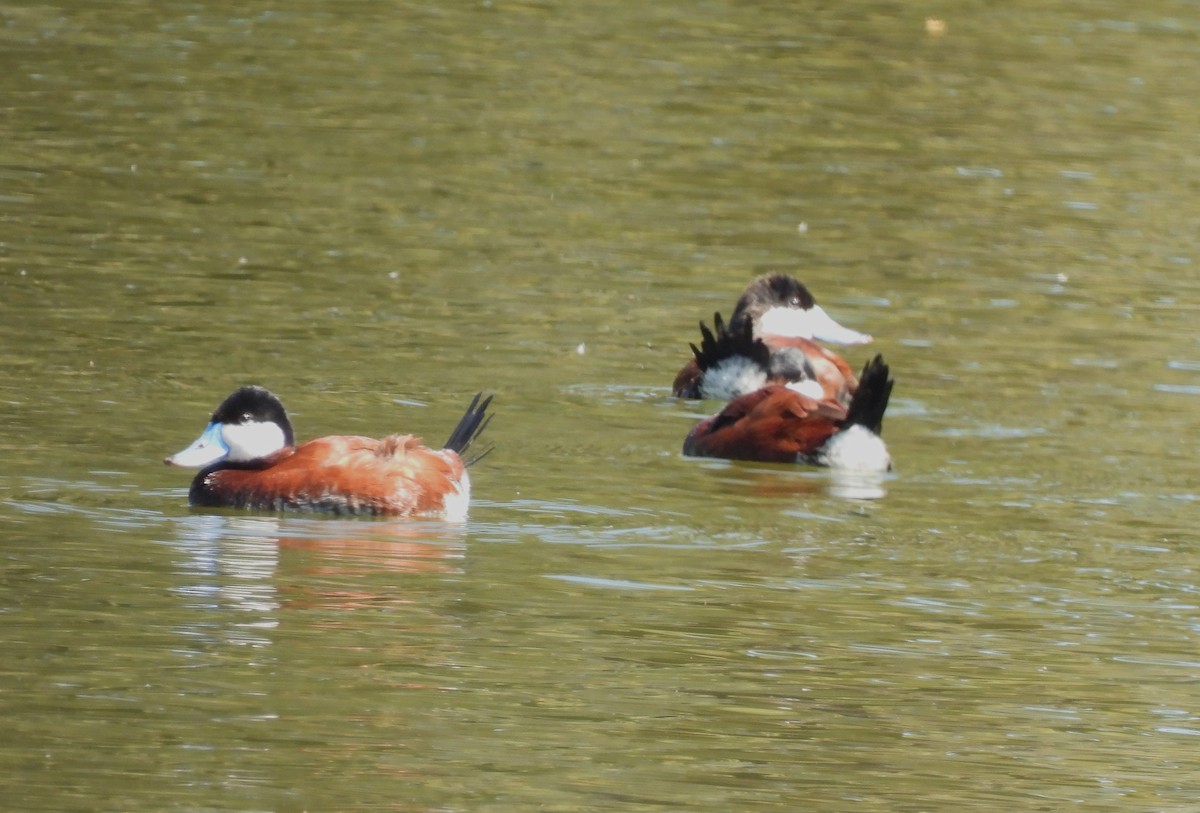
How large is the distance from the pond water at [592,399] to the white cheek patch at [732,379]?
273 mm

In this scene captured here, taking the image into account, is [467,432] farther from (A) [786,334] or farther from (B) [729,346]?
(A) [786,334]

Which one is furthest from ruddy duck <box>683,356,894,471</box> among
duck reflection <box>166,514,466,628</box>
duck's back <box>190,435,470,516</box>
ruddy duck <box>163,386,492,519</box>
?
duck reflection <box>166,514,466,628</box>

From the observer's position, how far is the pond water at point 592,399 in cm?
723

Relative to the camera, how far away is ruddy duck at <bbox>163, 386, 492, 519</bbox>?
10422mm

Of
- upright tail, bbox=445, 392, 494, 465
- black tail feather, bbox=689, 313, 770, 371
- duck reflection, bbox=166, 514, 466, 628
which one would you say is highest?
black tail feather, bbox=689, 313, 770, 371

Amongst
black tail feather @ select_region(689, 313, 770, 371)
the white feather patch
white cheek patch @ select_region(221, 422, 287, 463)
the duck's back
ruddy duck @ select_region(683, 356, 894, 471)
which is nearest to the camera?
the duck's back

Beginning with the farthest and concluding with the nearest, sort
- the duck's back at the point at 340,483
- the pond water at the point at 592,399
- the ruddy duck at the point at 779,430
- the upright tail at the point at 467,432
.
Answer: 1. the ruddy duck at the point at 779,430
2. the upright tail at the point at 467,432
3. the duck's back at the point at 340,483
4. the pond water at the point at 592,399

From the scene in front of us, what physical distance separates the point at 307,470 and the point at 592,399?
9.95ft

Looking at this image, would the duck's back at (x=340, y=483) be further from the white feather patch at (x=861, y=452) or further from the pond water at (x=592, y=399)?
the white feather patch at (x=861, y=452)

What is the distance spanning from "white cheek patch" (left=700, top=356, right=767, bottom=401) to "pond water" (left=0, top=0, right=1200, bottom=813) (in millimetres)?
273

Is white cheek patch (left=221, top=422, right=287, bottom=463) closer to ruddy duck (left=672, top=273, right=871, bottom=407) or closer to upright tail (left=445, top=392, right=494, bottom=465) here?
upright tail (left=445, top=392, right=494, bottom=465)

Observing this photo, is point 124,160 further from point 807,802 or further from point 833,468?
point 807,802

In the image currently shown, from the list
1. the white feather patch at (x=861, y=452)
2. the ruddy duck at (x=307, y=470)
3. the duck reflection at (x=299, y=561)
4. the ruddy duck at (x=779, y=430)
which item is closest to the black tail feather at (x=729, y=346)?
the ruddy duck at (x=779, y=430)

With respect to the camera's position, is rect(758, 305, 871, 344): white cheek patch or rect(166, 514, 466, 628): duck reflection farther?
rect(758, 305, 871, 344): white cheek patch
